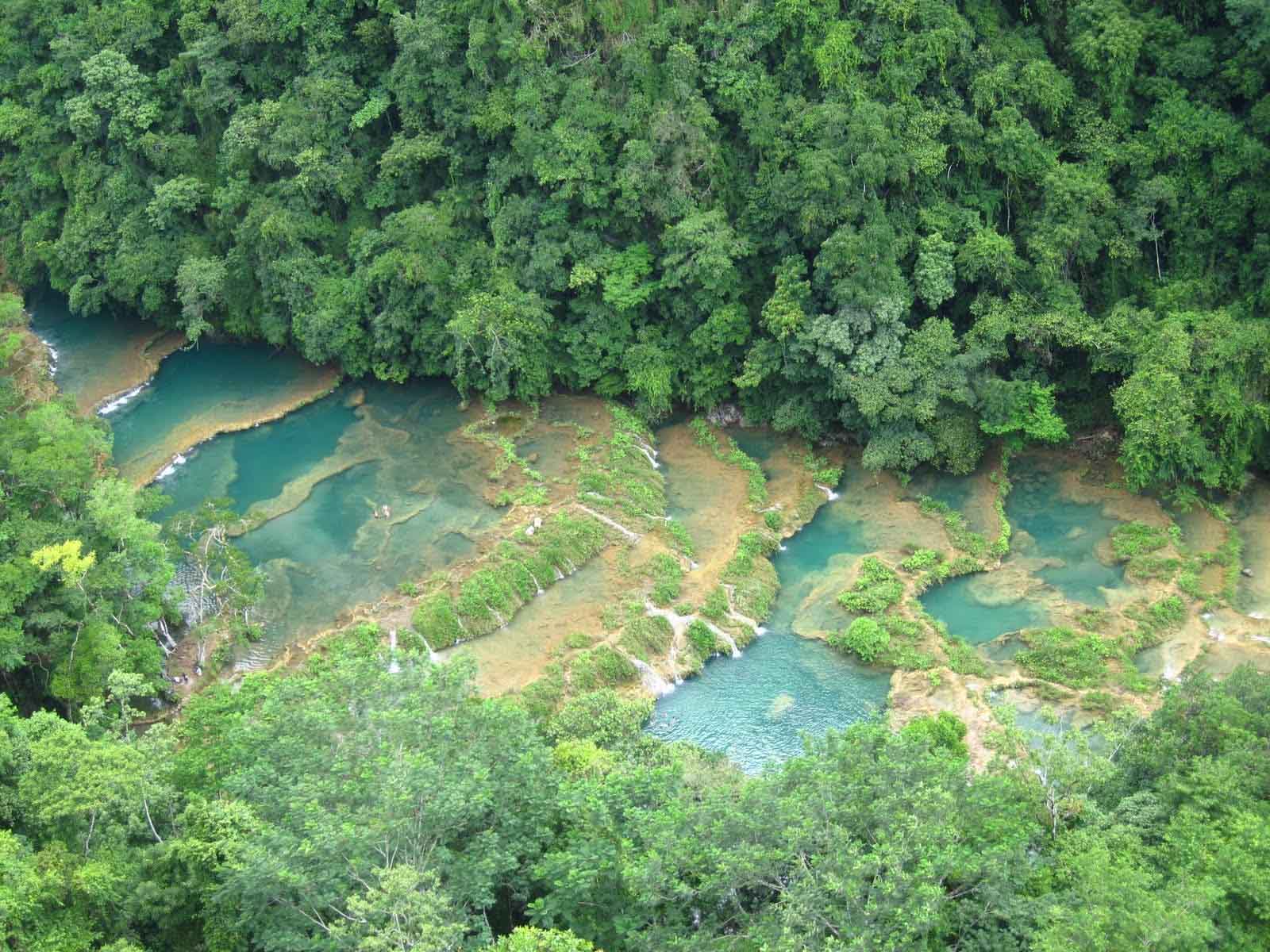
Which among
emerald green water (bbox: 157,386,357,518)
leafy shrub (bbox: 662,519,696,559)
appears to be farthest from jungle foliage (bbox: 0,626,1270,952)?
emerald green water (bbox: 157,386,357,518)

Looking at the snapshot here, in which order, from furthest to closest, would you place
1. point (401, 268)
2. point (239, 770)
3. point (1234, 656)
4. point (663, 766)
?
point (401, 268) → point (1234, 656) → point (663, 766) → point (239, 770)

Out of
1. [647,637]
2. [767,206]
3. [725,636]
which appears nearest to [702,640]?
[725,636]

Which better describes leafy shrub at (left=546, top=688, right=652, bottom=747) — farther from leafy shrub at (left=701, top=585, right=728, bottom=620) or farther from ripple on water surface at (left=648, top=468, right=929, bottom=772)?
leafy shrub at (left=701, top=585, right=728, bottom=620)

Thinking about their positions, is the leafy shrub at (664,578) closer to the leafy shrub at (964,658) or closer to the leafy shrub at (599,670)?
the leafy shrub at (599,670)

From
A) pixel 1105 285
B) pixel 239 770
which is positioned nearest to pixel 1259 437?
pixel 1105 285

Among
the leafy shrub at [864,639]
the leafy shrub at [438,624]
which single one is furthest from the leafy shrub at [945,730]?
the leafy shrub at [438,624]

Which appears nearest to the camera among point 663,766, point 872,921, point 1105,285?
point 872,921

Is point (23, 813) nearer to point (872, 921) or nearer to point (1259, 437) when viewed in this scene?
point (872, 921)
